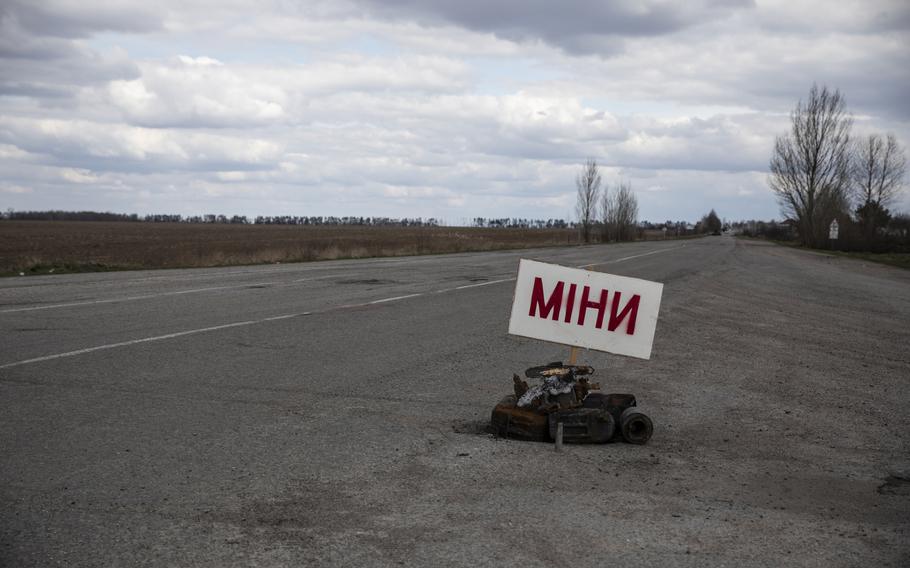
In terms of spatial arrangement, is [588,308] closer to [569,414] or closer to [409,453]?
[569,414]

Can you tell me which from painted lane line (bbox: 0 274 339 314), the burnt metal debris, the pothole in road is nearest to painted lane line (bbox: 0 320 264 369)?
painted lane line (bbox: 0 274 339 314)

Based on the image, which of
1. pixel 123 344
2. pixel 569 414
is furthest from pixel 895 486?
pixel 123 344

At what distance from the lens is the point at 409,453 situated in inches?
214

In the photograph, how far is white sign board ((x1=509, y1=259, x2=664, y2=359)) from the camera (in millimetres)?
6234

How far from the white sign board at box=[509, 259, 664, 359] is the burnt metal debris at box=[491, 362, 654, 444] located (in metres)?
0.28

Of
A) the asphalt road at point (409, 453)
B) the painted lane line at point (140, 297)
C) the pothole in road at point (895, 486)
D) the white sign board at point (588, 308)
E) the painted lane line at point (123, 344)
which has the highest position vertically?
the white sign board at point (588, 308)

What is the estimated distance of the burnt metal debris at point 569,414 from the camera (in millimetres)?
5906

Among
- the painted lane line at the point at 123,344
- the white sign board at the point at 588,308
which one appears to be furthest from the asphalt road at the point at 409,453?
the white sign board at the point at 588,308

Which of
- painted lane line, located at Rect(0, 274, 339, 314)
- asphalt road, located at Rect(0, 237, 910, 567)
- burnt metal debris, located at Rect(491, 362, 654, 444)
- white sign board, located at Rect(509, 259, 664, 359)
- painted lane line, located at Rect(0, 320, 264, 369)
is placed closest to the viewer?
asphalt road, located at Rect(0, 237, 910, 567)

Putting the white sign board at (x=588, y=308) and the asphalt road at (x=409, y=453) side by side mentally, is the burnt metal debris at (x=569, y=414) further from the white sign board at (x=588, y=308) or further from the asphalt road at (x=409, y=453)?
the white sign board at (x=588, y=308)

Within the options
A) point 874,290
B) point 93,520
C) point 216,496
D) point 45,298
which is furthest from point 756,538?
point 874,290

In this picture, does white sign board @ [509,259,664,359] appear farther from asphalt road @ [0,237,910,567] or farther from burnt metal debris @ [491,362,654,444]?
asphalt road @ [0,237,910,567]

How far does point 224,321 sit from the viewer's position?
11453 mm

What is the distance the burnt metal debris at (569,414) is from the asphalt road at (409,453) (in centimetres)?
13
